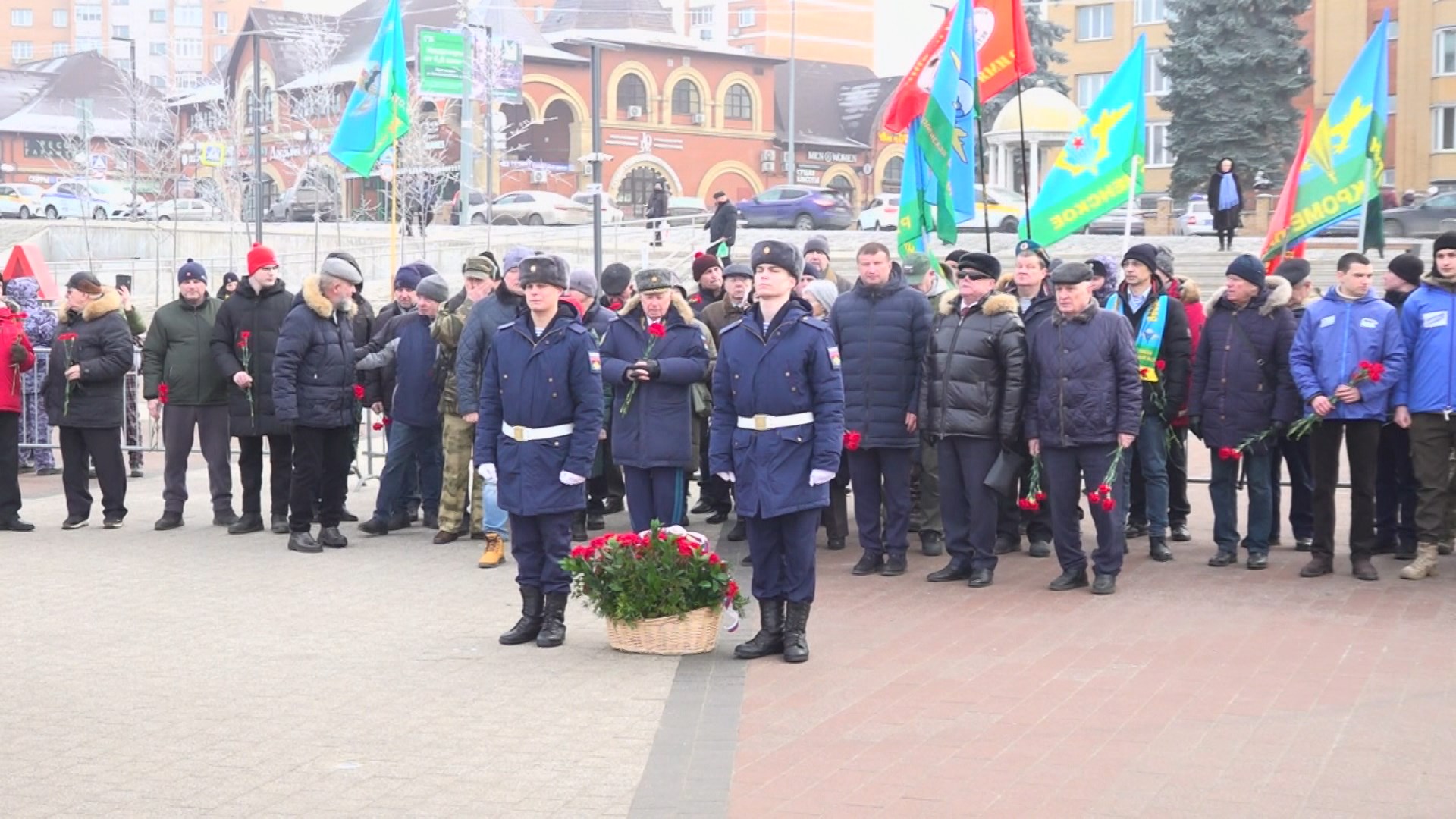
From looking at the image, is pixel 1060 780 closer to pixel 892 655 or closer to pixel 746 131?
pixel 892 655

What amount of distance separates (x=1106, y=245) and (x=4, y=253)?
31.0 m

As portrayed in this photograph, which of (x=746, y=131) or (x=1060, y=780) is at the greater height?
(x=746, y=131)

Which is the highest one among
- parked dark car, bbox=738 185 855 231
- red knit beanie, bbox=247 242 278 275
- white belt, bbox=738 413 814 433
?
parked dark car, bbox=738 185 855 231

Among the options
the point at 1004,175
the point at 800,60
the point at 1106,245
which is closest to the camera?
the point at 1106,245

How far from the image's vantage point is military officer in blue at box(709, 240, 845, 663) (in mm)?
8312

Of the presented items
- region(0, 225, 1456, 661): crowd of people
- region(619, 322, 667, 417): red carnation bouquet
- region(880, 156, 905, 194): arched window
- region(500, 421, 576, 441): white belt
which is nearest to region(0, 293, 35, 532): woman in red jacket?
region(0, 225, 1456, 661): crowd of people

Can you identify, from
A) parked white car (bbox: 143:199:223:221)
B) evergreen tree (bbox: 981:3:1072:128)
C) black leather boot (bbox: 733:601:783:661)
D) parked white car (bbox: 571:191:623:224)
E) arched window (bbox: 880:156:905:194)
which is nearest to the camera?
black leather boot (bbox: 733:601:783:661)

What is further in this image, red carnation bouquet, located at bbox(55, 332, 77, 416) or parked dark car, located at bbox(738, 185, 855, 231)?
parked dark car, located at bbox(738, 185, 855, 231)

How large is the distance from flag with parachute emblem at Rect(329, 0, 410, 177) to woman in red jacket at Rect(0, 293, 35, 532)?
20.3 feet

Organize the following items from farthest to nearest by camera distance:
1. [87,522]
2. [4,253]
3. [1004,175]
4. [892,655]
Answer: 1. [1004,175]
2. [4,253]
3. [87,522]
4. [892,655]

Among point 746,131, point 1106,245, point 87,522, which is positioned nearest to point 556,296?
point 87,522

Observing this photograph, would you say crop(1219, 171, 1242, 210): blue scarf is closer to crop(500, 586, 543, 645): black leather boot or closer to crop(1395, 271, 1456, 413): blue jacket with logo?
crop(1395, 271, 1456, 413): blue jacket with logo

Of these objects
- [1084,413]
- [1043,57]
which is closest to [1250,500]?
[1084,413]

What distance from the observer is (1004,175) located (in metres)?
56.4
